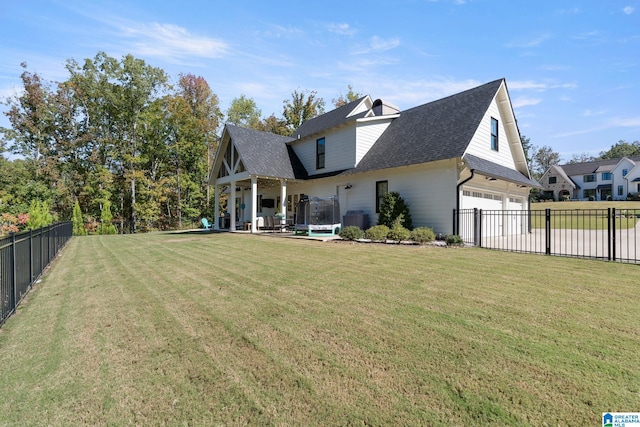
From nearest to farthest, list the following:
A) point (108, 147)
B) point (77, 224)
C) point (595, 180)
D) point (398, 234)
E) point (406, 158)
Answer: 1. point (398, 234)
2. point (406, 158)
3. point (77, 224)
4. point (108, 147)
5. point (595, 180)

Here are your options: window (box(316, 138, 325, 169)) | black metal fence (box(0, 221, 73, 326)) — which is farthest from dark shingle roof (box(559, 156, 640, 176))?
black metal fence (box(0, 221, 73, 326))

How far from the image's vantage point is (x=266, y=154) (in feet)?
63.0

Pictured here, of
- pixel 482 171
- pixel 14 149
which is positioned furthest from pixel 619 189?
pixel 14 149

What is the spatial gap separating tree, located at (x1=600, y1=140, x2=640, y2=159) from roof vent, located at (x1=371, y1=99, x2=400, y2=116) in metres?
78.6

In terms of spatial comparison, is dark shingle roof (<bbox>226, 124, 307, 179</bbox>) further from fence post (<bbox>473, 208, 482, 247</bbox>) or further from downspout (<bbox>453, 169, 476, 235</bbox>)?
fence post (<bbox>473, 208, 482, 247</bbox>)

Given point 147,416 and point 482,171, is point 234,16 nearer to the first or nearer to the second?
point 482,171

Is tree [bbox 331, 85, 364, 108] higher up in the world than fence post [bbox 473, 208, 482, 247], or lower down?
higher up

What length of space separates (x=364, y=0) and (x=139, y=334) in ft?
42.7

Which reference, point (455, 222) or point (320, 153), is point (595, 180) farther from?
point (455, 222)

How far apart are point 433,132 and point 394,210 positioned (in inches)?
187

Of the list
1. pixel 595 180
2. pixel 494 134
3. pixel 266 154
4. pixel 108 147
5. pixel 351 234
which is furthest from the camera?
pixel 595 180

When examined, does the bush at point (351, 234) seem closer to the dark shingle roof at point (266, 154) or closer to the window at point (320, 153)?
the dark shingle roof at point (266, 154)

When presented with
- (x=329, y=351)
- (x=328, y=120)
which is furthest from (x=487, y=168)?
(x=329, y=351)

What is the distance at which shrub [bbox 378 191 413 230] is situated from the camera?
13344mm
